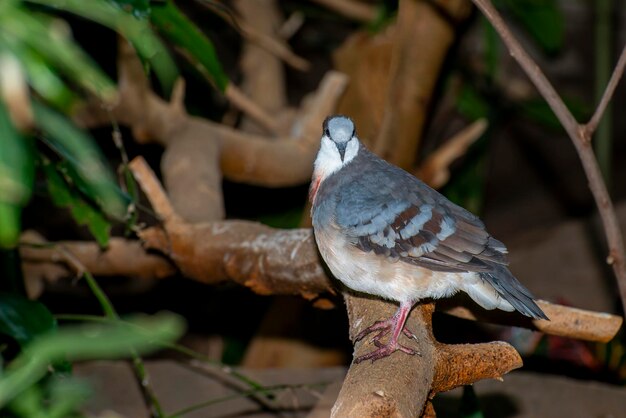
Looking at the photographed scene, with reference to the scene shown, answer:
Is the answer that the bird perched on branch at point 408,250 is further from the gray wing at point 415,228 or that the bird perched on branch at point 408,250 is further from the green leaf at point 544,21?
the green leaf at point 544,21

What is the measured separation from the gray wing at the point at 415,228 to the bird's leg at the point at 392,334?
137mm

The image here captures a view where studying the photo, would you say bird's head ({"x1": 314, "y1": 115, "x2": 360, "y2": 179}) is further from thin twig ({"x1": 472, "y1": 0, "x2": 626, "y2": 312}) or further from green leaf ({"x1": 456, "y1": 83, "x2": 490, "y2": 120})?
green leaf ({"x1": 456, "y1": 83, "x2": 490, "y2": 120})

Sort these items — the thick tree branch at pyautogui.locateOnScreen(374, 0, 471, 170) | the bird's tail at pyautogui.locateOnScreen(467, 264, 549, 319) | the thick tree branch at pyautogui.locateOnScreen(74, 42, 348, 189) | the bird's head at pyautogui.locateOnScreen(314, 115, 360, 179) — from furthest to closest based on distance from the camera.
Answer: the thick tree branch at pyautogui.locateOnScreen(74, 42, 348, 189) < the thick tree branch at pyautogui.locateOnScreen(374, 0, 471, 170) < the bird's head at pyautogui.locateOnScreen(314, 115, 360, 179) < the bird's tail at pyautogui.locateOnScreen(467, 264, 549, 319)

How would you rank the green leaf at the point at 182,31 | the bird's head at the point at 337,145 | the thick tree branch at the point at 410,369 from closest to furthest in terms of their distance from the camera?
the thick tree branch at the point at 410,369, the bird's head at the point at 337,145, the green leaf at the point at 182,31

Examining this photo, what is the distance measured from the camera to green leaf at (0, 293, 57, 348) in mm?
2314

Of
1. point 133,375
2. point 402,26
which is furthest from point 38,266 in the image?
point 402,26

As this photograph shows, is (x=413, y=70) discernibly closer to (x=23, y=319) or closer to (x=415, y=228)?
(x=415, y=228)

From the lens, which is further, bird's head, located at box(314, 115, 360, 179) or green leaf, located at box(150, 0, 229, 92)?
green leaf, located at box(150, 0, 229, 92)

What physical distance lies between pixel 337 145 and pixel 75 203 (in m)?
0.99

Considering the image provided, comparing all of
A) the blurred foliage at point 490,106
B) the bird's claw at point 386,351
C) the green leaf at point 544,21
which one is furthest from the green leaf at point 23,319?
the green leaf at point 544,21

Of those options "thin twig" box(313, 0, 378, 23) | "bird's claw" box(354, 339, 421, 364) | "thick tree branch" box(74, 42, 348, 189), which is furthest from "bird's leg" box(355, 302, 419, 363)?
"thin twig" box(313, 0, 378, 23)

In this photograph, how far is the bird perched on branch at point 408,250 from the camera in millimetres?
2158

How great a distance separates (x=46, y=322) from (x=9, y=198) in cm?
160

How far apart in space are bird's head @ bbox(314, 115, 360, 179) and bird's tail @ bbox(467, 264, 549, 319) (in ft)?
1.79
